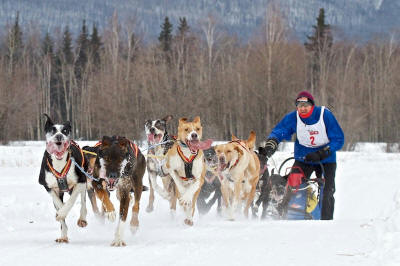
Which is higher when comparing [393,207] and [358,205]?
[393,207]

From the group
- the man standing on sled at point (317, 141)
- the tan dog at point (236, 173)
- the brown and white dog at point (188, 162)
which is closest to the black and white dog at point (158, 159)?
the brown and white dog at point (188, 162)

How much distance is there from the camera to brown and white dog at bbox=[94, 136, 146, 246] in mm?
5039

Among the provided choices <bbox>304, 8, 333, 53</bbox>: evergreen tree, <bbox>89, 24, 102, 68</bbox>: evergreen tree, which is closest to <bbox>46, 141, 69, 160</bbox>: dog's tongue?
<bbox>304, 8, 333, 53</bbox>: evergreen tree

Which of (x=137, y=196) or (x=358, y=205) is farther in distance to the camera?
(x=358, y=205)

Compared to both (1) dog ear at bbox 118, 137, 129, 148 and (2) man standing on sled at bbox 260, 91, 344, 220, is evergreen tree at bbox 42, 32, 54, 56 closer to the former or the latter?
(2) man standing on sled at bbox 260, 91, 344, 220

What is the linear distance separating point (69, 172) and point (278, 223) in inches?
86.7

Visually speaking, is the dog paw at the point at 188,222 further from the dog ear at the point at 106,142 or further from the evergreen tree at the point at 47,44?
the evergreen tree at the point at 47,44

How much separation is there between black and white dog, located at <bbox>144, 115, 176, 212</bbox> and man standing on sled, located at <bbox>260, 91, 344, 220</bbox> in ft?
5.48

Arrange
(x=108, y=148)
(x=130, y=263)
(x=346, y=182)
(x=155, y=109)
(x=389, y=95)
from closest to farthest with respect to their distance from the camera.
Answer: (x=130, y=263) → (x=108, y=148) → (x=346, y=182) → (x=155, y=109) → (x=389, y=95)

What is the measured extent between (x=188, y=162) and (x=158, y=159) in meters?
1.19

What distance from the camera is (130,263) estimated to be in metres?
3.93

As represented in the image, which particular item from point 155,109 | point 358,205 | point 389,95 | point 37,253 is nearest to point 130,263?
point 37,253

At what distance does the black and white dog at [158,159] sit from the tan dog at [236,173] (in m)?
0.74

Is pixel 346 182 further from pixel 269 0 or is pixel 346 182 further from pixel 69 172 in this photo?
pixel 269 0
